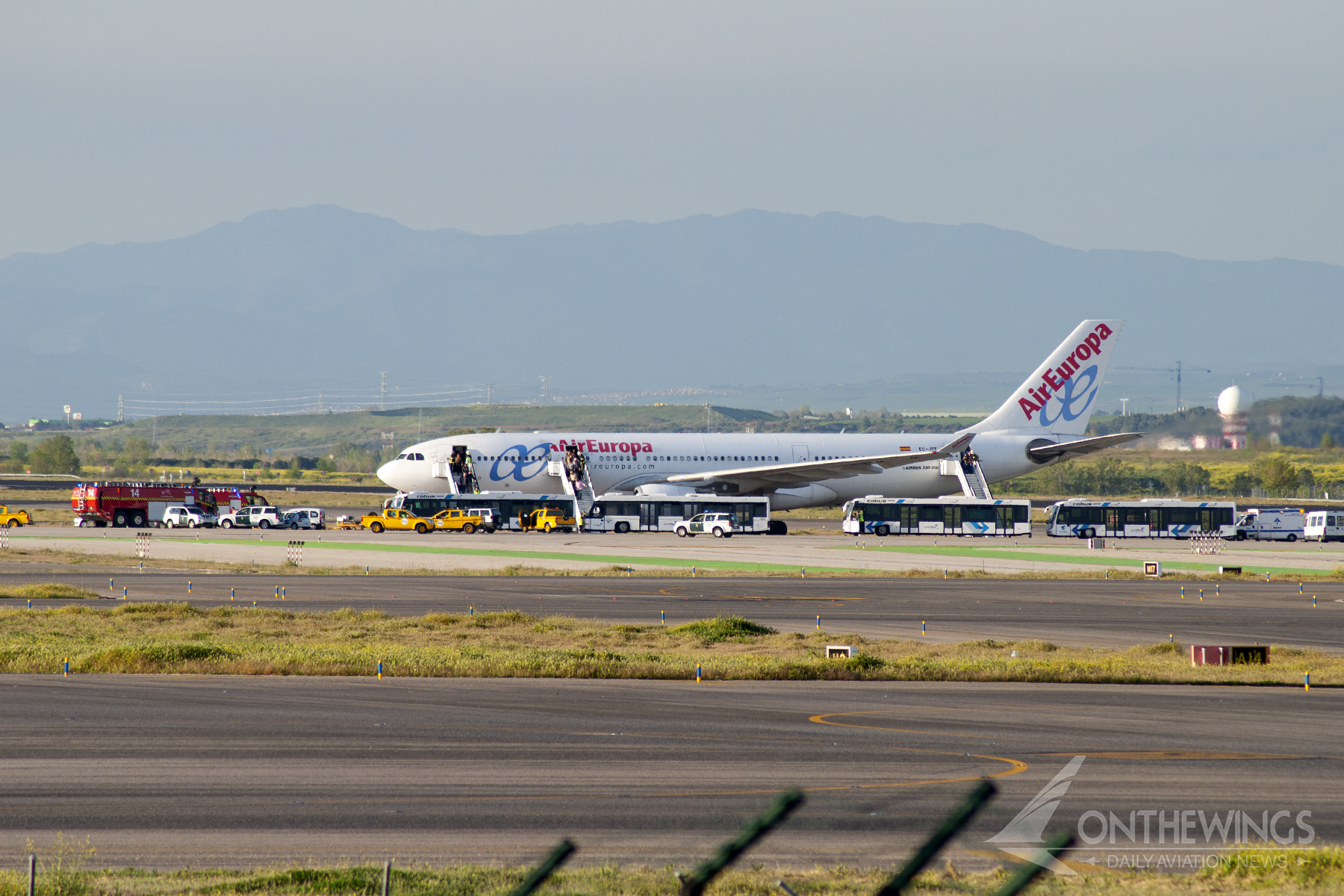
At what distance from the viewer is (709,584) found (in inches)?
2039

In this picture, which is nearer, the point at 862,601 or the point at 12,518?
the point at 862,601

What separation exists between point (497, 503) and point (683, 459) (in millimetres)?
12989

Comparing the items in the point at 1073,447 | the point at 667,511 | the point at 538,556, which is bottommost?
the point at 538,556

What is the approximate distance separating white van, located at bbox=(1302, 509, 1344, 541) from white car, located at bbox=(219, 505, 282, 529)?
72.3 m

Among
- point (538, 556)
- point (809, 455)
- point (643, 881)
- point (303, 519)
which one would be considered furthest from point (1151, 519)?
point (643, 881)

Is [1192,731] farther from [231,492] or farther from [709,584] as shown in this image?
[231,492]

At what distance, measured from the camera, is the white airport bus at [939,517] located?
85.1 meters

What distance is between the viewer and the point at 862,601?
4538cm

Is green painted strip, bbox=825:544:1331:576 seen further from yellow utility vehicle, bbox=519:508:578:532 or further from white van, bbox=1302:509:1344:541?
white van, bbox=1302:509:1344:541

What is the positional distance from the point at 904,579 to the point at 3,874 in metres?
45.5

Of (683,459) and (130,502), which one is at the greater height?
(683,459)

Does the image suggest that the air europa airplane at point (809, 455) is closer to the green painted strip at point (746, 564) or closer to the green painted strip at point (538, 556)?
the green painted strip at point (746, 564)

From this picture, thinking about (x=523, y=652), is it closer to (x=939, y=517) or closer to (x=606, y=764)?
(x=606, y=764)

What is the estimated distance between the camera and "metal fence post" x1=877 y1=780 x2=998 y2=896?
22.3ft
